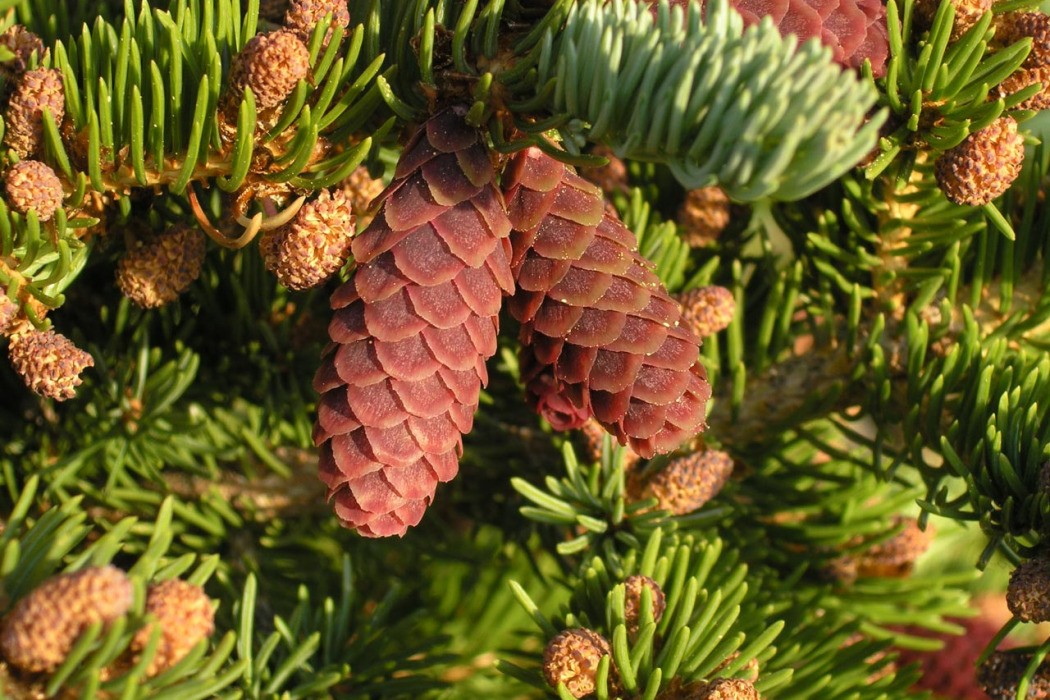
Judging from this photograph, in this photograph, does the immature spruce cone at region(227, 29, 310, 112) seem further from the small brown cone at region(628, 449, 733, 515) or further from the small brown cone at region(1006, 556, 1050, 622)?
the small brown cone at region(1006, 556, 1050, 622)

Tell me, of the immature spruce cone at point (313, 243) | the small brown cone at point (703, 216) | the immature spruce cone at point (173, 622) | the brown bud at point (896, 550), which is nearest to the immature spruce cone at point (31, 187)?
the immature spruce cone at point (313, 243)

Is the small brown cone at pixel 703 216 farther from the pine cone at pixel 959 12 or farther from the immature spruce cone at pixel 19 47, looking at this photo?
the immature spruce cone at pixel 19 47

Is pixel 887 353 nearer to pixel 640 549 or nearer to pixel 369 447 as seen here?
pixel 640 549

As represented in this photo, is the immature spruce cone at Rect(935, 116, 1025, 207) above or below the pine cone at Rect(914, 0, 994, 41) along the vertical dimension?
below

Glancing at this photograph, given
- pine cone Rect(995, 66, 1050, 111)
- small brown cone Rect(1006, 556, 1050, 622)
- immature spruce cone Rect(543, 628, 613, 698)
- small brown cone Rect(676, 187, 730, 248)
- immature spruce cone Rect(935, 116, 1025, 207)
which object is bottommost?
immature spruce cone Rect(543, 628, 613, 698)

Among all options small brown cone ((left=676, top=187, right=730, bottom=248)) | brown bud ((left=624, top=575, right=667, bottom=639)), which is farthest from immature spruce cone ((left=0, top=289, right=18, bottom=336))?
small brown cone ((left=676, top=187, right=730, bottom=248))

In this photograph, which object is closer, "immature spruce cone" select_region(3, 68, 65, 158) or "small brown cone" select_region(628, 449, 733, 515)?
"immature spruce cone" select_region(3, 68, 65, 158)

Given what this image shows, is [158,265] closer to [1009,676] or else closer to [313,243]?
[313,243]

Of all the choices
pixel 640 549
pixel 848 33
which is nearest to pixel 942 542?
pixel 640 549
